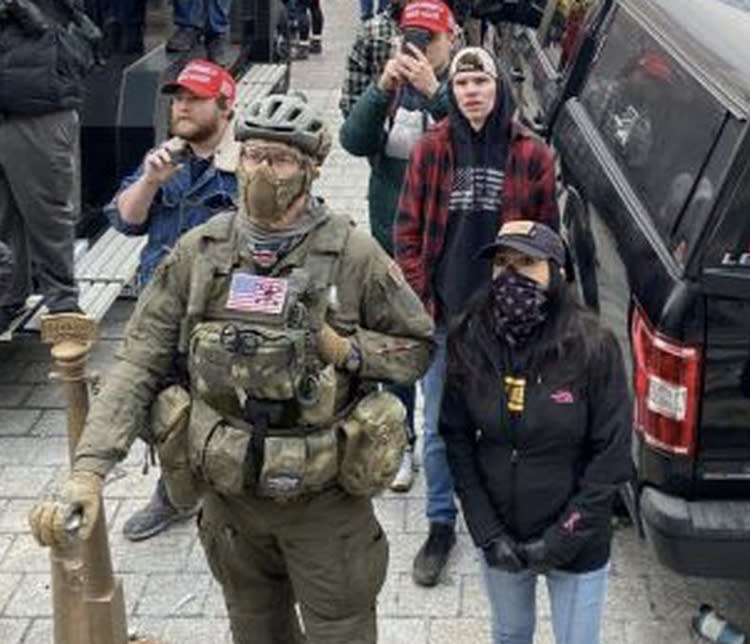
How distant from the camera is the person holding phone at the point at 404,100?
4.26 meters

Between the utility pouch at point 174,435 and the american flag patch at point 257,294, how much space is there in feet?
0.90

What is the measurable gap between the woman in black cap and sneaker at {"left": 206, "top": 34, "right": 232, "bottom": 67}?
19.6ft

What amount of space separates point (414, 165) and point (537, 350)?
3.68ft

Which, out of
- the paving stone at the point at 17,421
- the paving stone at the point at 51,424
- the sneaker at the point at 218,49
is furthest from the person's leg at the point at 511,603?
the sneaker at the point at 218,49

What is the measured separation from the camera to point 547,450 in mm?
3092

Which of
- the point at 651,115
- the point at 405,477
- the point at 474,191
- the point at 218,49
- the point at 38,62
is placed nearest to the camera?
the point at 474,191

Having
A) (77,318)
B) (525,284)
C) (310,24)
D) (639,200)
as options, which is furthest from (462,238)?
(310,24)

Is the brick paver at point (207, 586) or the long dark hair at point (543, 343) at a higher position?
the long dark hair at point (543, 343)

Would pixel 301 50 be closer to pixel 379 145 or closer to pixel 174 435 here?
pixel 379 145

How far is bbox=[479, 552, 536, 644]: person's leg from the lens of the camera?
3.30 m

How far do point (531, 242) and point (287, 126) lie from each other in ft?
2.12

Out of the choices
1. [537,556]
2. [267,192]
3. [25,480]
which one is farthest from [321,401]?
[25,480]

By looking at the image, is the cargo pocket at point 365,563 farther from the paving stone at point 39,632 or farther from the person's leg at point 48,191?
the person's leg at point 48,191

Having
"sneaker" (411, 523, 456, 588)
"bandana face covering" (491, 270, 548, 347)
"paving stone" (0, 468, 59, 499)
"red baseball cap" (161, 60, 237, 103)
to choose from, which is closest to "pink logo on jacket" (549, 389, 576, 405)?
"bandana face covering" (491, 270, 548, 347)
